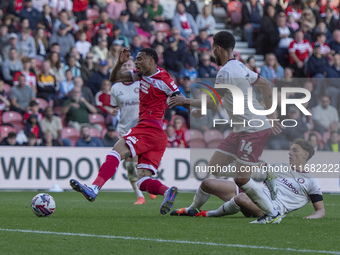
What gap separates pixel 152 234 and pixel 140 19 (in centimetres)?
1388

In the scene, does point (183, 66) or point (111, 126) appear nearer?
point (111, 126)

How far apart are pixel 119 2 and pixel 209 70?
11.2 feet

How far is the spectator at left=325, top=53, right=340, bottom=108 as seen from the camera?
18.7m

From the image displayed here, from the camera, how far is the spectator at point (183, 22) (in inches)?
802

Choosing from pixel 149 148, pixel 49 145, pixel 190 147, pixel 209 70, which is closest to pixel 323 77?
pixel 209 70

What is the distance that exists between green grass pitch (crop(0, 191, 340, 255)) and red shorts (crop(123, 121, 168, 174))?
716mm

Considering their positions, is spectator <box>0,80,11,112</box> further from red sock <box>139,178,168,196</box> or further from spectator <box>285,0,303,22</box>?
spectator <box>285,0,303,22</box>

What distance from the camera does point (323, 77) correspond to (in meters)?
19.6

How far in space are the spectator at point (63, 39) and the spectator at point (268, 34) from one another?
21.0 ft

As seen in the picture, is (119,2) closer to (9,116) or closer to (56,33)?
(56,33)

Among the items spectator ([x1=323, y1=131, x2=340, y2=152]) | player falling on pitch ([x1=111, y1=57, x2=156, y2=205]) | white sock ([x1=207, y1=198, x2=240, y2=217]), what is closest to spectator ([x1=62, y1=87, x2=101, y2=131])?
player falling on pitch ([x1=111, y1=57, x2=156, y2=205])

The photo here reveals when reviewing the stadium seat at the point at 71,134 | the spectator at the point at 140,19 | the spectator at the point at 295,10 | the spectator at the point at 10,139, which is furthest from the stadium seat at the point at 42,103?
the spectator at the point at 295,10

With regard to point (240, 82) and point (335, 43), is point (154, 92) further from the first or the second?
point (335, 43)

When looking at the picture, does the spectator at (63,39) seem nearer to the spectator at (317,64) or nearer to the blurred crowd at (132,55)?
the blurred crowd at (132,55)
